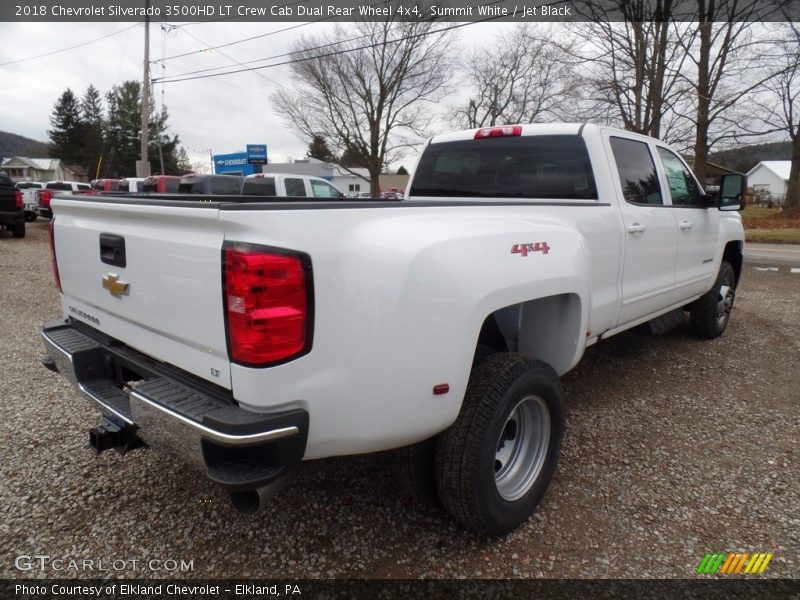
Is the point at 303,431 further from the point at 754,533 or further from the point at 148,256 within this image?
the point at 754,533

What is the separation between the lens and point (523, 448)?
2537 millimetres

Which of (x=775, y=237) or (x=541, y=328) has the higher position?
(x=541, y=328)

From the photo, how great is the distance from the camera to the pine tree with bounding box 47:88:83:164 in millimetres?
66688

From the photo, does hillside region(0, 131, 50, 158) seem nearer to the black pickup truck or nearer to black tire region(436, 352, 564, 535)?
the black pickup truck

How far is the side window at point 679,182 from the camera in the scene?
416 centimetres

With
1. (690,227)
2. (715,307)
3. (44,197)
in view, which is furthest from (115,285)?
(44,197)

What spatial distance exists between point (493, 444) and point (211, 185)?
14334 millimetres

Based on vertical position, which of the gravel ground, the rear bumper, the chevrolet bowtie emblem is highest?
the chevrolet bowtie emblem

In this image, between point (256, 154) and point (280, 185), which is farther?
point (256, 154)

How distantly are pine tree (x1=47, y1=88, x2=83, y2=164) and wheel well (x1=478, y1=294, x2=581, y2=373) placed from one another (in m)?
78.6

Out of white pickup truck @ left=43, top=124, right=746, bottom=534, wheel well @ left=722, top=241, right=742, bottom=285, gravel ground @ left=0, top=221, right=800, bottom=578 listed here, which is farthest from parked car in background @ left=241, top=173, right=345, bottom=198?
white pickup truck @ left=43, top=124, right=746, bottom=534

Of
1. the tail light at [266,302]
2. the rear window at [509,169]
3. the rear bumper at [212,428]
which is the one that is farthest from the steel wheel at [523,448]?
the rear window at [509,169]

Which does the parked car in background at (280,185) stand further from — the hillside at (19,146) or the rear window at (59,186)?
the hillside at (19,146)

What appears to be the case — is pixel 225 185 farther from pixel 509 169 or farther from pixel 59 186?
pixel 59 186
